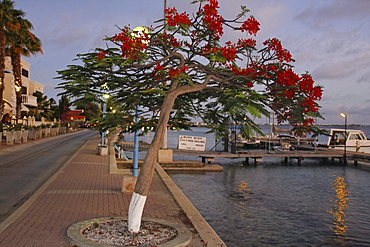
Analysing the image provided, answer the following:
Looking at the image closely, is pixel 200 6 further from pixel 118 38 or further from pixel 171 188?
pixel 171 188

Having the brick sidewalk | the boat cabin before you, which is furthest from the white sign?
the boat cabin

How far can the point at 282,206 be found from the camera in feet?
50.8

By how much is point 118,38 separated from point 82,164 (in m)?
14.0

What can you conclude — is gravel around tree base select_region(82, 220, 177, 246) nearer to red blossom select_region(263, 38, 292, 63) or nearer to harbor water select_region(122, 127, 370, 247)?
harbor water select_region(122, 127, 370, 247)

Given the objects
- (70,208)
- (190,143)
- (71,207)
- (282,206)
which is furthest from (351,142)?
(70,208)

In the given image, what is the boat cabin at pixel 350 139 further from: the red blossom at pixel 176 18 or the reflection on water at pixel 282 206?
the red blossom at pixel 176 18

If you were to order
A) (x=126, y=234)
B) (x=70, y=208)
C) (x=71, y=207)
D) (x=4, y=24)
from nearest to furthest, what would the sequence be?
(x=126, y=234), (x=70, y=208), (x=71, y=207), (x=4, y=24)

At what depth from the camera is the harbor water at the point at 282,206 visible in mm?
11086

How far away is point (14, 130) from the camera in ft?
107

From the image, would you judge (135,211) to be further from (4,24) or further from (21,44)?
(21,44)

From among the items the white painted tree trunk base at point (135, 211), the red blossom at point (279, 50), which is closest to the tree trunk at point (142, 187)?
the white painted tree trunk base at point (135, 211)

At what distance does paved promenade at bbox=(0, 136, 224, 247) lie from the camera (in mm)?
7078

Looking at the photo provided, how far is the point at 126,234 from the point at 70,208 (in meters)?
2.91

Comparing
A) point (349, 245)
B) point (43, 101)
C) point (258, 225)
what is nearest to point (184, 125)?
→ point (258, 225)
